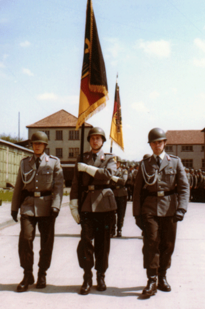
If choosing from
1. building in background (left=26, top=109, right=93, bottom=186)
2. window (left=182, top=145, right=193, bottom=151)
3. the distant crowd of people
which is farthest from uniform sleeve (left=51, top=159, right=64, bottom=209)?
window (left=182, top=145, right=193, bottom=151)

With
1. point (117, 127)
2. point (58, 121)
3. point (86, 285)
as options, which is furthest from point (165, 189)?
point (58, 121)

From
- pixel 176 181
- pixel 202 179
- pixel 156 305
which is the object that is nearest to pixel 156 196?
pixel 176 181

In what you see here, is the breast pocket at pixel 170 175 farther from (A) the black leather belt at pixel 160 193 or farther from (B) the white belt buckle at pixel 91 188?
(B) the white belt buckle at pixel 91 188

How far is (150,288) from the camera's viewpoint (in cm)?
464

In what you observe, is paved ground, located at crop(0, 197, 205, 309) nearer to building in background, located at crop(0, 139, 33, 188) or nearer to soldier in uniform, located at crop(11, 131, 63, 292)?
soldier in uniform, located at crop(11, 131, 63, 292)

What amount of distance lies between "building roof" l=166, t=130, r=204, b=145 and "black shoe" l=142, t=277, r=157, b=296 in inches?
3117

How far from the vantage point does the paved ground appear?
172 inches

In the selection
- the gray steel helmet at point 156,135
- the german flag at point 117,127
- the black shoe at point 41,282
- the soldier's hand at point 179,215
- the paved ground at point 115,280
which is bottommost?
the paved ground at point 115,280

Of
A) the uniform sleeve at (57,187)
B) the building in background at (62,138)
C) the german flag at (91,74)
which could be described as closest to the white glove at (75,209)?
the uniform sleeve at (57,187)

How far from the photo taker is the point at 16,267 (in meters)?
6.18

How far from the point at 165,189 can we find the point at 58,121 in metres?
69.8

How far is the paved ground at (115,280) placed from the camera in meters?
4.36

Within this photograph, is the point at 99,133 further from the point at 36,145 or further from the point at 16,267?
the point at 16,267

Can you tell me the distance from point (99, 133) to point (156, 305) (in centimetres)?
217
